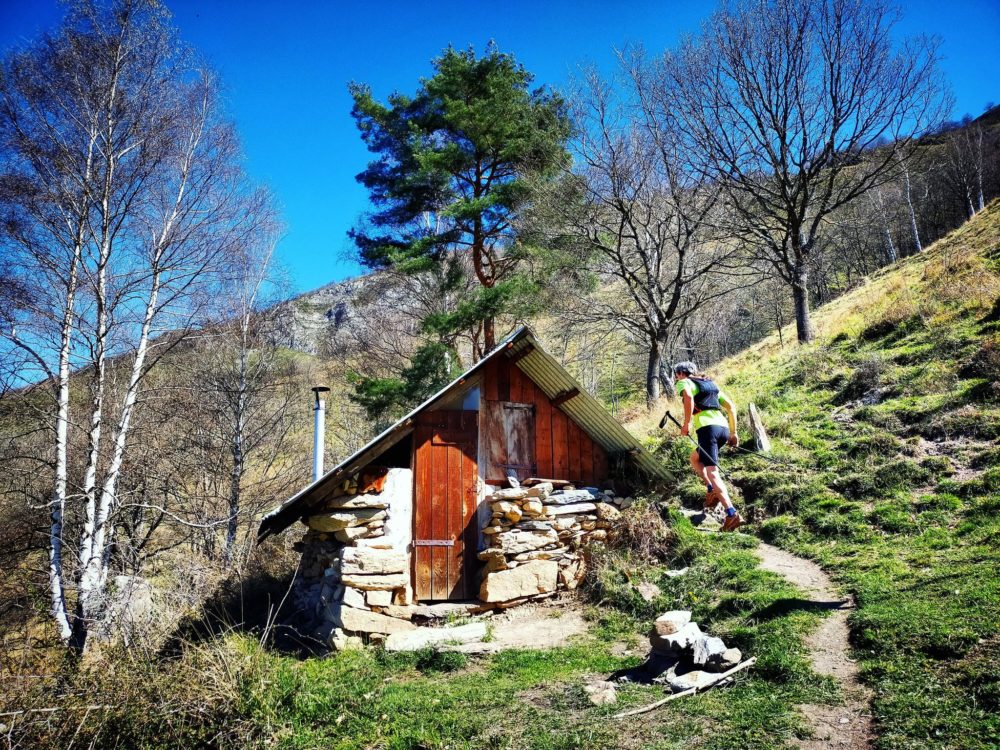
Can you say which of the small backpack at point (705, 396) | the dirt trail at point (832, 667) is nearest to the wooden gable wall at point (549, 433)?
the small backpack at point (705, 396)

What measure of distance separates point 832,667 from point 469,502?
6.02 metres

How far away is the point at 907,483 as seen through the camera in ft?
31.5

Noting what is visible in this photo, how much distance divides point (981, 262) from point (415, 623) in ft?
55.8

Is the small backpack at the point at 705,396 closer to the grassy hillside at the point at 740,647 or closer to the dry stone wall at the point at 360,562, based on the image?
the grassy hillside at the point at 740,647

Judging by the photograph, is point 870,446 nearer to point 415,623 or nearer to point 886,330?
point 886,330

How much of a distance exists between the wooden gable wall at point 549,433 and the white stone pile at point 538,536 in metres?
0.58

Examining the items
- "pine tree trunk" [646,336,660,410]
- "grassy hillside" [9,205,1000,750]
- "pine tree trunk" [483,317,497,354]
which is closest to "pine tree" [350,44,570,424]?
"pine tree trunk" [483,317,497,354]

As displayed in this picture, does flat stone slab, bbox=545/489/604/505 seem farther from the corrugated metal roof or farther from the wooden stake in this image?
the wooden stake

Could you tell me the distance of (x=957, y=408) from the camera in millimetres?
10836

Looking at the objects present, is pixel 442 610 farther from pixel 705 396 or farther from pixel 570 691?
pixel 705 396

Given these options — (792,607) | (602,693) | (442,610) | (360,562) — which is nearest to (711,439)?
(792,607)

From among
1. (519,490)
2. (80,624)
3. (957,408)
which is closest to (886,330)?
(957,408)

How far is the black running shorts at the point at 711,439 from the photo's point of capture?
8.25 meters

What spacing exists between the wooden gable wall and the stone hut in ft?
0.07
